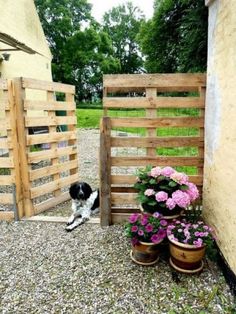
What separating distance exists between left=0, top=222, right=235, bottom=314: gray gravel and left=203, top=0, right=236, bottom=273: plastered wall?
1.39ft

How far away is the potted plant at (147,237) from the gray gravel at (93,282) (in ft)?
0.31

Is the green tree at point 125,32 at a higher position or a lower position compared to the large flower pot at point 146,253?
higher

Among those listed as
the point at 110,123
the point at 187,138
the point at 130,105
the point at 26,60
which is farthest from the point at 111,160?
the point at 26,60

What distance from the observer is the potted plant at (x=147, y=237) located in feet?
8.48

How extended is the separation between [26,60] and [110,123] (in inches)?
322

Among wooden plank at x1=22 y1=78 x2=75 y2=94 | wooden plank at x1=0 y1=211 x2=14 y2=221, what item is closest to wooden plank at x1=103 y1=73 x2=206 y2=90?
wooden plank at x1=22 y1=78 x2=75 y2=94

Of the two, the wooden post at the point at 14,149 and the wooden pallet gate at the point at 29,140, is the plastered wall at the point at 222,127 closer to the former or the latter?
the wooden pallet gate at the point at 29,140

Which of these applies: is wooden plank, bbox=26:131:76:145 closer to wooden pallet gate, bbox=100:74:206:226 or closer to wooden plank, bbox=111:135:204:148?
wooden pallet gate, bbox=100:74:206:226

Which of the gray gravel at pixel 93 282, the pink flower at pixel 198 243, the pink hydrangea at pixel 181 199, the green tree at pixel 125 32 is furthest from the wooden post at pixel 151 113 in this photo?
the green tree at pixel 125 32

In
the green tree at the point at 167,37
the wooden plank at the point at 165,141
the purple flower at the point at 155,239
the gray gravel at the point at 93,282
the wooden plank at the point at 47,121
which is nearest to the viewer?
the gray gravel at the point at 93,282

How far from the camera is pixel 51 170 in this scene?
427cm

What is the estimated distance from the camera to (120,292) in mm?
2277

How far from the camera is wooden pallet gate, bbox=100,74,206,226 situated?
3.13 meters

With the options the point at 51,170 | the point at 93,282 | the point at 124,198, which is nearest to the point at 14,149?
the point at 51,170
